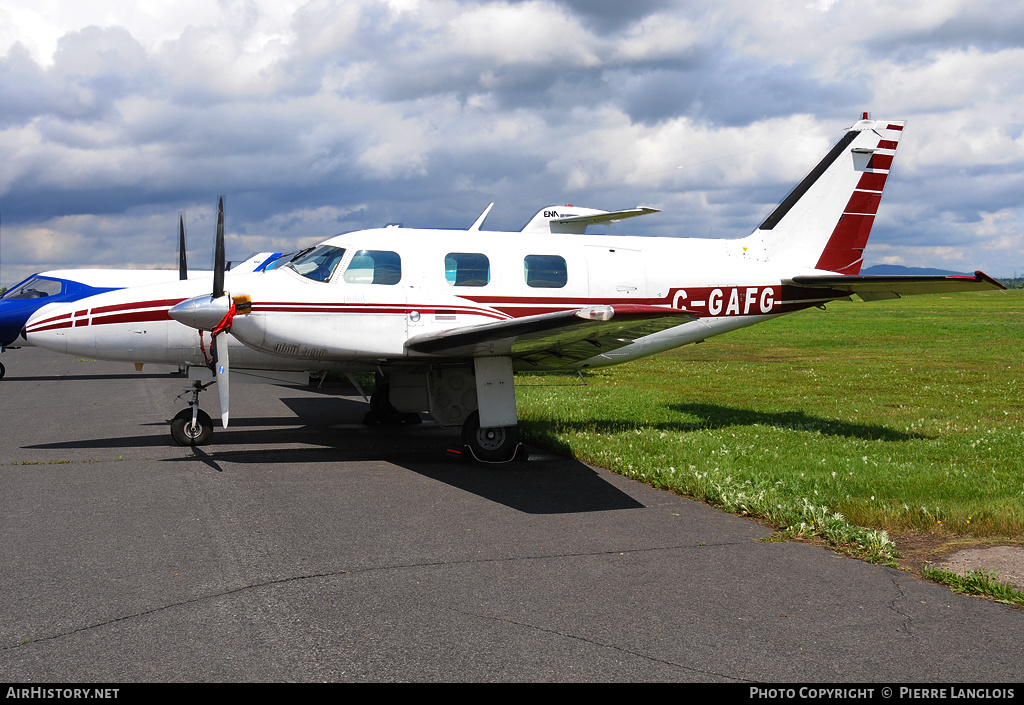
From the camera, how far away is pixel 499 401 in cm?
939

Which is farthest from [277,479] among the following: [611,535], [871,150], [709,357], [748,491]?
[709,357]

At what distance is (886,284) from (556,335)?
18.2ft

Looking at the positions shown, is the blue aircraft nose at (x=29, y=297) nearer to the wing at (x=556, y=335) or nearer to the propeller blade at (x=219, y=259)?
the propeller blade at (x=219, y=259)

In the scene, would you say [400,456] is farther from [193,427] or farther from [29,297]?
[29,297]

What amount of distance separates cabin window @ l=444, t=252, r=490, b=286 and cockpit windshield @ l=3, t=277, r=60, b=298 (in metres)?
14.9

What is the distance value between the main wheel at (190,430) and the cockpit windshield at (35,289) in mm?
12651

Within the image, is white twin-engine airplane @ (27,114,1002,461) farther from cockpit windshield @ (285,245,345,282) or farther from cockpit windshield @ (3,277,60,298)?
cockpit windshield @ (3,277,60,298)

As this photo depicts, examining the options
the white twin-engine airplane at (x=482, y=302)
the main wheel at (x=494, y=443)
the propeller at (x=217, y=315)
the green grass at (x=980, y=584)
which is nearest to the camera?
the green grass at (x=980, y=584)

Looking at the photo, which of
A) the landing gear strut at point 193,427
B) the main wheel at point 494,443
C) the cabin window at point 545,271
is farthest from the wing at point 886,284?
the landing gear strut at point 193,427

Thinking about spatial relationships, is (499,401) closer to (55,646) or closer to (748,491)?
(748,491)

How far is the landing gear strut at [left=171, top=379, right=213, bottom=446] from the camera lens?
10.2 meters

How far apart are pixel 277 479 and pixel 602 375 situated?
12.4 meters

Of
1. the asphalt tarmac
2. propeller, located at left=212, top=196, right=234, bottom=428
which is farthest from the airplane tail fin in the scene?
propeller, located at left=212, top=196, right=234, bottom=428

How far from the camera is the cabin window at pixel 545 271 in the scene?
413 inches
